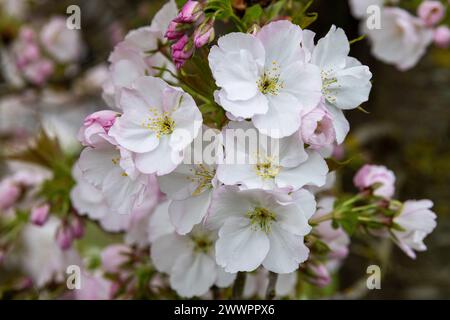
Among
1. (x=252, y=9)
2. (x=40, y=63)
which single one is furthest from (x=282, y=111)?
(x=40, y=63)

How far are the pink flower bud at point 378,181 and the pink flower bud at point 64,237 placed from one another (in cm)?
59

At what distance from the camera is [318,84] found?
2.48 ft

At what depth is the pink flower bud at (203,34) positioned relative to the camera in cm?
81

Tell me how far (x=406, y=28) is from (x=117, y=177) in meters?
0.89

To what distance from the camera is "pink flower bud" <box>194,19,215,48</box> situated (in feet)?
2.67

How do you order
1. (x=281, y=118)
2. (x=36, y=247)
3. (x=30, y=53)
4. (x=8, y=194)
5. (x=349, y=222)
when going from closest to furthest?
(x=281, y=118) → (x=349, y=222) → (x=8, y=194) → (x=30, y=53) → (x=36, y=247)

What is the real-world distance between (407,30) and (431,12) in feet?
0.23

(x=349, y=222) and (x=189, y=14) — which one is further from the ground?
(x=189, y=14)

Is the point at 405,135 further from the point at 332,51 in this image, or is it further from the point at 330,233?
the point at 332,51

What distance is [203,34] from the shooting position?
82 centimetres

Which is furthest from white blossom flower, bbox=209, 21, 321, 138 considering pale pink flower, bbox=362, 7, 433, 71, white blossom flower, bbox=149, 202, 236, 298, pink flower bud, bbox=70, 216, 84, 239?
pale pink flower, bbox=362, 7, 433, 71

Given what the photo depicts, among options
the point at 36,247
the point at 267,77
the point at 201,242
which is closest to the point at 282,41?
the point at 267,77

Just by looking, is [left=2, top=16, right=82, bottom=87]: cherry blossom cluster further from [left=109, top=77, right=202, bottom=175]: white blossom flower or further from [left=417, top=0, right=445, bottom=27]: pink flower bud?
[left=109, top=77, right=202, bottom=175]: white blossom flower

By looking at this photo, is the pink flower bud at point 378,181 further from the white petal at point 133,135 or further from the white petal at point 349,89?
the white petal at point 133,135
